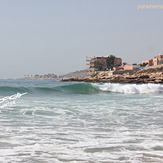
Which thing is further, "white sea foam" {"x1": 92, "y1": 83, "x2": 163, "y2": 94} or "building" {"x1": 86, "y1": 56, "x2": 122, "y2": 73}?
"building" {"x1": 86, "y1": 56, "x2": 122, "y2": 73}

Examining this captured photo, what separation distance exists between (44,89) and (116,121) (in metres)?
20.0

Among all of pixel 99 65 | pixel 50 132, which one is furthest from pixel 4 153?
pixel 99 65

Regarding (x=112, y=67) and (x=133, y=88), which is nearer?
(x=133, y=88)

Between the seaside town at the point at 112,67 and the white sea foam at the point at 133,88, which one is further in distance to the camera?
the seaside town at the point at 112,67

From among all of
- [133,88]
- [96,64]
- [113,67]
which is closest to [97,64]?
[96,64]

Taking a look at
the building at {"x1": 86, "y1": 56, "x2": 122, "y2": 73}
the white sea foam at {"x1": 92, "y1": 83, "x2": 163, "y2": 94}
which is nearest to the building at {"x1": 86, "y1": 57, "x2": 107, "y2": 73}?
the building at {"x1": 86, "y1": 56, "x2": 122, "y2": 73}

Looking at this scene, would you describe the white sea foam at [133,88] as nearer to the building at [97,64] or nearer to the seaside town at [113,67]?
the seaside town at [113,67]

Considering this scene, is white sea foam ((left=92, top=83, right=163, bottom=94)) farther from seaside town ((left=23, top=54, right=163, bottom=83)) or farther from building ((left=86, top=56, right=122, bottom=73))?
building ((left=86, top=56, right=122, bottom=73))

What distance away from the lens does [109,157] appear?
453cm

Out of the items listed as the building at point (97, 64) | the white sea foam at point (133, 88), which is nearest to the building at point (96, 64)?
the building at point (97, 64)

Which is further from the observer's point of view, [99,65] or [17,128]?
[99,65]

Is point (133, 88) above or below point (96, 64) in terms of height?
below

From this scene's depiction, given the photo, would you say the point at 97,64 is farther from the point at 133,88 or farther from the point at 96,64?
the point at 133,88

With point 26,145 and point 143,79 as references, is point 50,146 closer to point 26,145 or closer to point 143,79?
point 26,145
